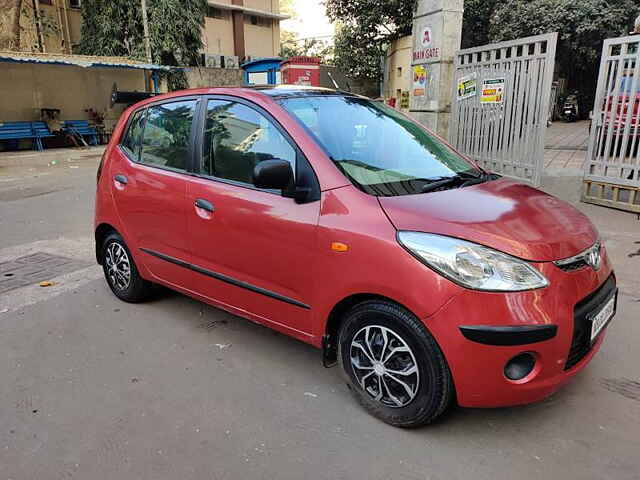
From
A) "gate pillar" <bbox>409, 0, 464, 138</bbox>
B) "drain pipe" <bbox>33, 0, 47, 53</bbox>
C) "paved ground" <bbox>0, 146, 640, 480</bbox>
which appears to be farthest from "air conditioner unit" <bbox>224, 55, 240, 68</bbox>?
"paved ground" <bbox>0, 146, 640, 480</bbox>

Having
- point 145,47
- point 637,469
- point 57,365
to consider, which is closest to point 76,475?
point 57,365

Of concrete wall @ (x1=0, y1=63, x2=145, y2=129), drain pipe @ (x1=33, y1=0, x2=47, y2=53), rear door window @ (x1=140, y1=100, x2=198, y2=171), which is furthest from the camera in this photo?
drain pipe @ (x1=33, y1=0, x2=47, y2=53)

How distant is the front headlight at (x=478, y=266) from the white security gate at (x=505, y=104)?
5104 millimetres

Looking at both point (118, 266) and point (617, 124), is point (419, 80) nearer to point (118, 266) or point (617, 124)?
point (617, 124)

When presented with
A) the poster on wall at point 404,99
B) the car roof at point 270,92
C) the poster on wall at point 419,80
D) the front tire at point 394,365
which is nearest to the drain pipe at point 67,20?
the poster on wall at point 404,99

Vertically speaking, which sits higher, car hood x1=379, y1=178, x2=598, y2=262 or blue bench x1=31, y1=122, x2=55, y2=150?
car hood x1=379, y1=178, x2=598, y2=262

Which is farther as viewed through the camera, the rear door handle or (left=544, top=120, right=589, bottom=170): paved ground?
(left=544, top=120, right=589, bottom=170): paved ground

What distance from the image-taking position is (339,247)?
101 inches

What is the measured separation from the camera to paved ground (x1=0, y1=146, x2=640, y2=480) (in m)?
2.32

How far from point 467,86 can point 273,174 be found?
6.06 meters

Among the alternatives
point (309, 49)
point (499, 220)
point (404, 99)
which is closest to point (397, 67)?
point (404, 99)

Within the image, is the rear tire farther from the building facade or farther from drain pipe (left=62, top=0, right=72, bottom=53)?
drain pipe (left=62, top=0, right=72, bottom=53)

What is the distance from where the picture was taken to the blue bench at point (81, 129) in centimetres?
1633

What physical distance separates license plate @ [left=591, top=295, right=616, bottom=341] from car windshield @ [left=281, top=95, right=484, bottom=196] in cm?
99
